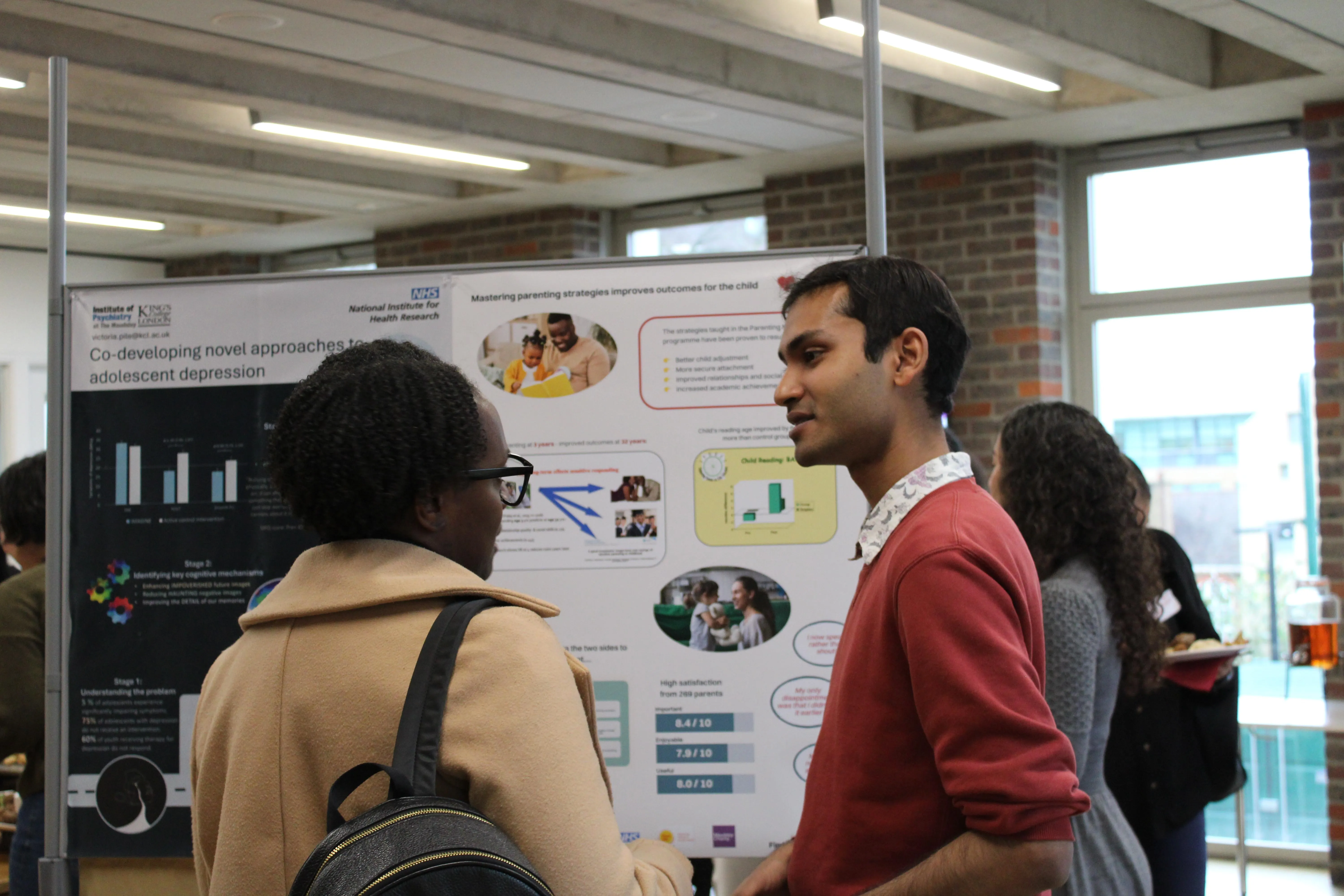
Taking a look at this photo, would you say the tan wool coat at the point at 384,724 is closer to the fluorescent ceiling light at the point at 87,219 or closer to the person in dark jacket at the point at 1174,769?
the person in dark jacket at the point at 1174,769

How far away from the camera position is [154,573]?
7.16 feet

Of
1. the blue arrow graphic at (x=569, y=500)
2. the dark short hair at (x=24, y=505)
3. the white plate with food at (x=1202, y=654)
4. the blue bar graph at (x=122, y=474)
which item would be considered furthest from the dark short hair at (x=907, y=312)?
the dark short hair at (x=24, y=505)

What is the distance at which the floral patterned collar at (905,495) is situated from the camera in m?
1.28

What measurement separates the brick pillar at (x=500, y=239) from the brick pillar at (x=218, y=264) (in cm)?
112

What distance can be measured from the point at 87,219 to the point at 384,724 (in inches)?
253

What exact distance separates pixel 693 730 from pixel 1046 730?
3.56ft

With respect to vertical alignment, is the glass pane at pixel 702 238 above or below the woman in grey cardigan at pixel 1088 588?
above

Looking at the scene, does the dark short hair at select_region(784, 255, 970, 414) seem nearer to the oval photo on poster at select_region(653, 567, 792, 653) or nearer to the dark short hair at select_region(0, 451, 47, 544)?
the oval photo on poster at select_region(653, 567, 792, 653)

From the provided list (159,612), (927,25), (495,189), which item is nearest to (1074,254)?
(927,25)

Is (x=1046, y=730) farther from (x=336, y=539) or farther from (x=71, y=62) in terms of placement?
(x=71, y=62)

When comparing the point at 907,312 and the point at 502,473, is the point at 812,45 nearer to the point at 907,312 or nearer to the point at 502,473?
the point at 907,312

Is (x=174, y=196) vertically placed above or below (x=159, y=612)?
above

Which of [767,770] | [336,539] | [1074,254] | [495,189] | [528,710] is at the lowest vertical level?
[767,770]

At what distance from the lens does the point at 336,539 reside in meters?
1.12
